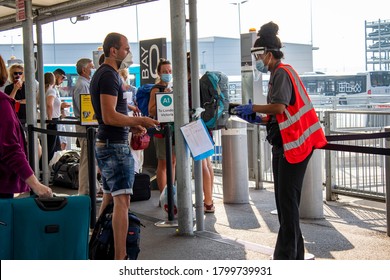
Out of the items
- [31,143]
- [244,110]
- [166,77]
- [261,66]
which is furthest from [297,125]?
[31,143]

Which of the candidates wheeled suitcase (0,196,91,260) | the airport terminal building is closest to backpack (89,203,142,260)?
wheeled suitcase (0,196,91,260)

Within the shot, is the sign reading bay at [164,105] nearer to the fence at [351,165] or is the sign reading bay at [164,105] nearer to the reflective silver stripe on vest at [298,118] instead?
the fence at [351,165]

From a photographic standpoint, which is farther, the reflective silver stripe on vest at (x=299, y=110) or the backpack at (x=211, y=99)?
the backpack at (x=211, y=99)

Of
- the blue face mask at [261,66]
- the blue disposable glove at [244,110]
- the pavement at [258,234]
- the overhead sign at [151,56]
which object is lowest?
the pavement at [258,234]

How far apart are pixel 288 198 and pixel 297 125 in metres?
0.57

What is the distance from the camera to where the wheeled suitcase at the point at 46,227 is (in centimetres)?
382

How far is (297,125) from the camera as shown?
502cm

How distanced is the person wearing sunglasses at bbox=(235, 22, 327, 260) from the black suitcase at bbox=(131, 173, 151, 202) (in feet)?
14.3

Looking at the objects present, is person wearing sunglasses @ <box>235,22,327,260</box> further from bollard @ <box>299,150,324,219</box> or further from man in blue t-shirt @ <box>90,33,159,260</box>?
bollard @ <box>299,150,324,219</box>

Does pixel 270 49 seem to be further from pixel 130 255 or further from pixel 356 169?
pixel 356 169

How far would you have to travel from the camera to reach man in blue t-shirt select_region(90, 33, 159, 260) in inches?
206

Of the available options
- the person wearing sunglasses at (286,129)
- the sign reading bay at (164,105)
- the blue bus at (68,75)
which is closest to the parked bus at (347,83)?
the blue bus at (68,75)

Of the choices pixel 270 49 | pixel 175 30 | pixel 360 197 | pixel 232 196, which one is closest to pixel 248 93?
pixel 232 196

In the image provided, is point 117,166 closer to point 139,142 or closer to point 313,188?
point 313,188
